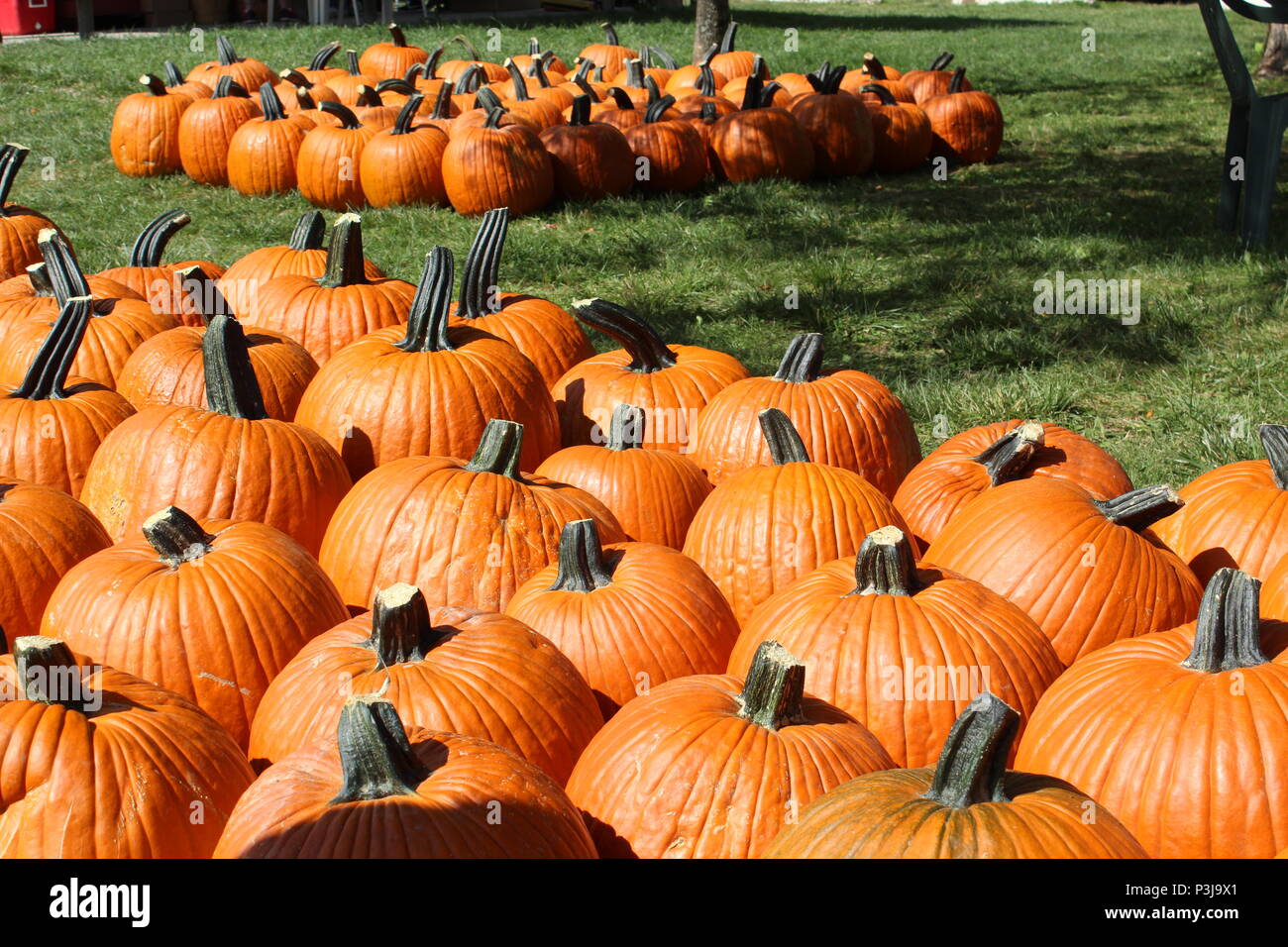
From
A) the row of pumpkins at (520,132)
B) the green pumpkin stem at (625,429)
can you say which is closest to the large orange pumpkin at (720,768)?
the green pumpkin stem at (625,429)

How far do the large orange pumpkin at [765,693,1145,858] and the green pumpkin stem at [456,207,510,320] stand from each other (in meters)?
2.86

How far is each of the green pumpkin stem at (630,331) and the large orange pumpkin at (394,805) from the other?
7.03ft

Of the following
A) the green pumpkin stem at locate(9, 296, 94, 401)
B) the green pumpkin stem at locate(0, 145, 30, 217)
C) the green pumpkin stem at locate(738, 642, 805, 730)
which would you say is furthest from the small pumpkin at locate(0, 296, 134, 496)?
the green pumpkin stem at locate(0, 145, 30, 217)

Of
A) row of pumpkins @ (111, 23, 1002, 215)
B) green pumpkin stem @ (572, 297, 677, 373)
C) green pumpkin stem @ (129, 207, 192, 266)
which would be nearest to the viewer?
green pumpkin stem @ (572, 297, 677, 373)

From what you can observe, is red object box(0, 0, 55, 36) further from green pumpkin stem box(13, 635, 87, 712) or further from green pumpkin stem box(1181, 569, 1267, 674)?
green pumpkin stem box(1181, 569, 1267, 674)

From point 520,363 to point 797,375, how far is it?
0.92 metres

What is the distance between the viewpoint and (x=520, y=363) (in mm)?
3998

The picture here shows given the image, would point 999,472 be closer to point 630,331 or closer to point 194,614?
point 630,331

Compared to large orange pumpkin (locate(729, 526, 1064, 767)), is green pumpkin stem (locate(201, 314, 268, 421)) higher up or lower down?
higher up

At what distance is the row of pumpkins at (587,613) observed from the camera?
2150 millimetres

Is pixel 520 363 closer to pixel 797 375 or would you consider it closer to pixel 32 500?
pixel 797 375

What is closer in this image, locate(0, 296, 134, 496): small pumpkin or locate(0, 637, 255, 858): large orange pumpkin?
locate(0, 637, 255, 858): large orange pumpkin

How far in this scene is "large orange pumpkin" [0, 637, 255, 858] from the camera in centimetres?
218

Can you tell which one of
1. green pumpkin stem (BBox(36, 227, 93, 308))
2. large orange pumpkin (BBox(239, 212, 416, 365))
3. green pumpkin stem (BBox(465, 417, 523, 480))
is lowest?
green pumpkin stem (BBox(465, 417, 523, 480))
